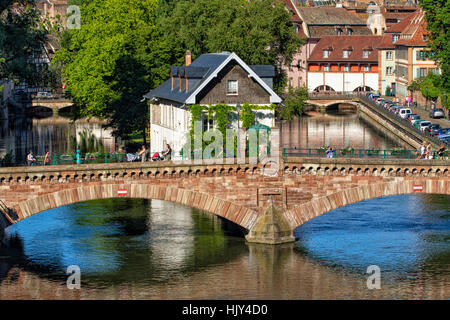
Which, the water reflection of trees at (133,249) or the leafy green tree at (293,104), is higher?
the leafy green tree at (293,104)

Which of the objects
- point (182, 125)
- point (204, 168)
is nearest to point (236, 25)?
point (182, 125)

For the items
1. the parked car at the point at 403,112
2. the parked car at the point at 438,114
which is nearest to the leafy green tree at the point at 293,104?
the parked car at the point at 403,112

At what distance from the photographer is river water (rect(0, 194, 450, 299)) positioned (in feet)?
214

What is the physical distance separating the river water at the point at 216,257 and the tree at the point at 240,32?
1164 inches

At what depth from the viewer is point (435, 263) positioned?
71.3m

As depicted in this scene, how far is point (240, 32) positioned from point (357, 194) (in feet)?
147

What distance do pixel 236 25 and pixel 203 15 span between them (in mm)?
8208

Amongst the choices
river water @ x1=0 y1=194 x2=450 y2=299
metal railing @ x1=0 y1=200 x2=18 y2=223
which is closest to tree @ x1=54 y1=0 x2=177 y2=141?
river water @ x1=0 y1=194 x2=450 y2=299

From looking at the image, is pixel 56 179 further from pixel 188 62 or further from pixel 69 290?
pixel 188 62

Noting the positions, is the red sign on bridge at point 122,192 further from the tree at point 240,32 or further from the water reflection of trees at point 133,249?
the tree at point 240,32

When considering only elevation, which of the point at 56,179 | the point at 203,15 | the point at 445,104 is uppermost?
the point at 203,15

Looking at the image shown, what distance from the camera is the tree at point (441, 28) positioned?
117 metres

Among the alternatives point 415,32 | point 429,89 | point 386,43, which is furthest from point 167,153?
point 386,43
